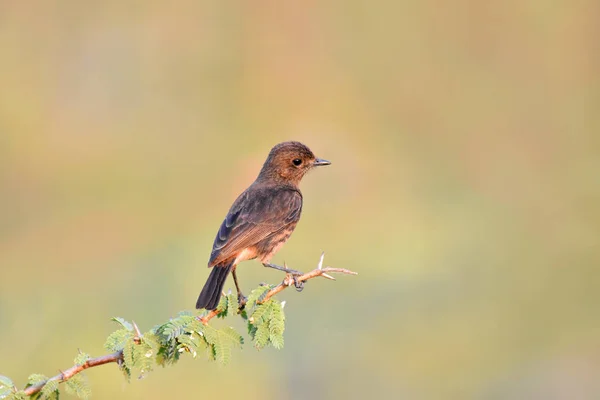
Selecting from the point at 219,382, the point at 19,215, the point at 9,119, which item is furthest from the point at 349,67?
the point at 219,382

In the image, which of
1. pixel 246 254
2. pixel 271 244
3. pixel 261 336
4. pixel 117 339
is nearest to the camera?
pixel 117 339

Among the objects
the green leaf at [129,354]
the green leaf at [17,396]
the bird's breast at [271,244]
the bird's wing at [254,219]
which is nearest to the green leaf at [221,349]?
the green leaf at [129,354]

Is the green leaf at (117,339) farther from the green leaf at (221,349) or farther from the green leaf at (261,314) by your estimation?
the green leaf at (261,314)

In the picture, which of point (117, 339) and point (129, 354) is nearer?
point (129, 354)

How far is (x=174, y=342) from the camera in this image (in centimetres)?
439

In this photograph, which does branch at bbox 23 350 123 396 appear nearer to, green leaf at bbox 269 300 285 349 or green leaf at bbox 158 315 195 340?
green leaf at bbox 158 315 195 340

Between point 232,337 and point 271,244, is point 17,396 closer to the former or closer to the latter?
point 232,337

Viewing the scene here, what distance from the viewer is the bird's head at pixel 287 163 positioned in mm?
7750

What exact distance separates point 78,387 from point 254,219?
2.63 meters

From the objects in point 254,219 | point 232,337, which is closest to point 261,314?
point 232,337

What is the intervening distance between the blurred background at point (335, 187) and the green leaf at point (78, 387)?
504 cm

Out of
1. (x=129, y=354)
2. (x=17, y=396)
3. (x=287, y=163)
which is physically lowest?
(x=17, y=396)

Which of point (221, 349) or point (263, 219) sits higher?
point (263, 219)

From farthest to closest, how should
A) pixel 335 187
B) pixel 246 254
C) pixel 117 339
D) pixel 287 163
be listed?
pixel 335 187
pixel 287 163
pixel 246 254
pixel 117 339
